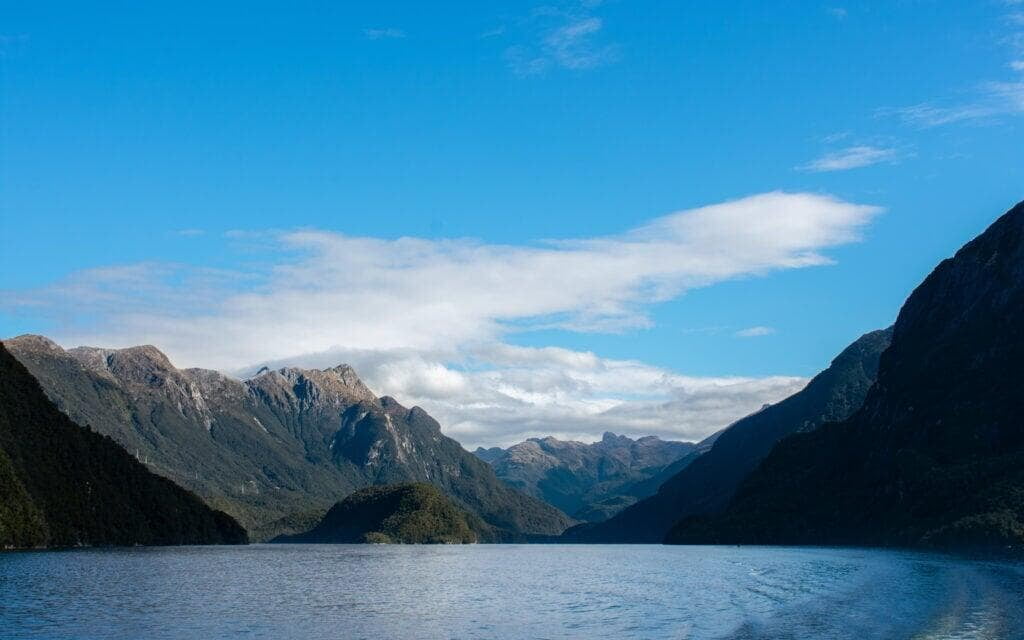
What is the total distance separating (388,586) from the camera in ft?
562

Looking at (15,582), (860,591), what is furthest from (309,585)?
(860,591)

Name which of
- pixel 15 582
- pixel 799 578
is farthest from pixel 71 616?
pixel 799 578

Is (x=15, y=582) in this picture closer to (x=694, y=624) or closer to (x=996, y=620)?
(x=694, y=624)

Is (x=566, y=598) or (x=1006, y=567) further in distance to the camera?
(x=1006, y=567)

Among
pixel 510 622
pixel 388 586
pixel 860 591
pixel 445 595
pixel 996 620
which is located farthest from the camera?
pixel 388 586

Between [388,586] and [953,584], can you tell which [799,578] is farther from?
[388,586]

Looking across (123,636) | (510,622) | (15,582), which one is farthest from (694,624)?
(15,582)

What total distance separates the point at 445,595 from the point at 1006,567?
109481mm

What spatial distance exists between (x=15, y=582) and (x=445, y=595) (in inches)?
2617

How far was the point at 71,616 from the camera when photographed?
10394cm

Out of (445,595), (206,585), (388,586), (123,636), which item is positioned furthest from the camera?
(388,586)

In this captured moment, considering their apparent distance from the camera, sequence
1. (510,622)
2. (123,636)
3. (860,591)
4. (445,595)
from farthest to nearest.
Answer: (445,595) → (860,591) → (510,622) → (123,636)

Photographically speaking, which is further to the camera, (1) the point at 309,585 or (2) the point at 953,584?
(1) the point at 309,585

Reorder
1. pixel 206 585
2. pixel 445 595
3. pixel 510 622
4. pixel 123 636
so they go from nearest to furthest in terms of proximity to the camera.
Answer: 1. pixel 123 636
2. pixel 510 622
3. pixel 445 595
4. pixel 206 585
